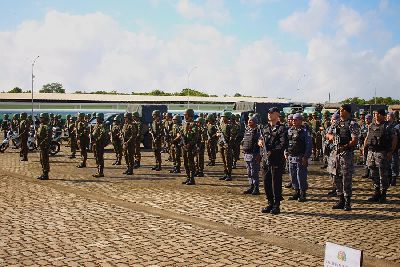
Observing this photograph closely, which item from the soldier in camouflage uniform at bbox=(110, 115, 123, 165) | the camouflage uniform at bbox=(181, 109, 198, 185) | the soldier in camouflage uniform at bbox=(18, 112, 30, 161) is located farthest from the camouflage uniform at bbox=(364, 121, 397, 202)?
the soldier in camouflage uniform at bbox=(18, 112, 30, 161)

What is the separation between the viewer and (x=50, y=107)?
51344mm

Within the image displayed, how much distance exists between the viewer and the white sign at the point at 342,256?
10.6ft

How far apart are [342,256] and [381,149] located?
7192mm

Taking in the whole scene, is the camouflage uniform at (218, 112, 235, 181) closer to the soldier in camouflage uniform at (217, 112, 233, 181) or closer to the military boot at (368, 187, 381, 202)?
the soldier in camouflage uniform at (217, 112, 233, 181)

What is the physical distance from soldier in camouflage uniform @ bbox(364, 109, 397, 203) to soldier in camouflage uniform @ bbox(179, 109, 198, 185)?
5.07 metres

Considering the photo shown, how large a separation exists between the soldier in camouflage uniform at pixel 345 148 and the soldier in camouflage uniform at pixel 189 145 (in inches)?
187

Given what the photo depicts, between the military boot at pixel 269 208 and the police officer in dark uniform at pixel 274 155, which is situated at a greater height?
the police officer in dark uniform at pixel 274 155

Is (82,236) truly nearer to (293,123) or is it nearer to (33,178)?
(293,123)

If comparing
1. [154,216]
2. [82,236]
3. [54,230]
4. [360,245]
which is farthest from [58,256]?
[360,245]

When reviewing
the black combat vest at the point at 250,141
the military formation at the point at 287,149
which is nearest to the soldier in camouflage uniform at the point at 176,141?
the military formation at the point at 287,149

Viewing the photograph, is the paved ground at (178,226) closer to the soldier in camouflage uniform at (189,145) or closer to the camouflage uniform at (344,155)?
the soldier in camouflage uniform at (189,145)

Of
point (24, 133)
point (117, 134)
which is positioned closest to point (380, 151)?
point (117, 134)

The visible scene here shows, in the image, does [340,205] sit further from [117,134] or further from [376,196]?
[117,134]

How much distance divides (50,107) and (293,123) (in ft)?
Answer: 151
